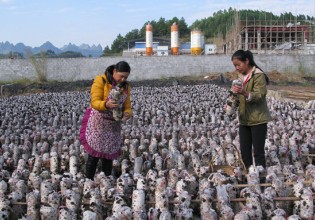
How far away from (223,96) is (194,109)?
2.48 meters

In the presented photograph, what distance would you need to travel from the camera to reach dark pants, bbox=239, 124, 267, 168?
4.25m

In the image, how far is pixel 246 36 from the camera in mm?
24547

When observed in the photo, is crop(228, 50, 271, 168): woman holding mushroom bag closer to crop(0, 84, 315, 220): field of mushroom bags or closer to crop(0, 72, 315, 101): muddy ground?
crop(0, 84, 315, 220): field of mushroom bags

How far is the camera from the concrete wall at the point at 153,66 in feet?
72.3

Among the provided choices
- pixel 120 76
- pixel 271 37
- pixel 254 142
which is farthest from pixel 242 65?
pixel 271 37

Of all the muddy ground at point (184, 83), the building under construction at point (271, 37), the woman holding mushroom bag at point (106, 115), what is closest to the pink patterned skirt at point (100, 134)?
the woman holding mushroom bag at point (106, 115)

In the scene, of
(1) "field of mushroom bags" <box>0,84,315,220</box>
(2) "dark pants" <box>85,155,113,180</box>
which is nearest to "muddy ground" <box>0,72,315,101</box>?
(1) "field of mushroom bags" <box>0,84,315,220</box>

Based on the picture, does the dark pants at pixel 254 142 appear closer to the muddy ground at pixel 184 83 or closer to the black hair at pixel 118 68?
the black hair at pixel 118 68

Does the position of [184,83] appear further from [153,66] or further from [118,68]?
[118,68]

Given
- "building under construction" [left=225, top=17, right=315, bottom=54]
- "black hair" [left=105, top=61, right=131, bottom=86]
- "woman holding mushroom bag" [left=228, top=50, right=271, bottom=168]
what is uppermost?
"building under construction" [left=225, top=17, right=315, bottom=54]

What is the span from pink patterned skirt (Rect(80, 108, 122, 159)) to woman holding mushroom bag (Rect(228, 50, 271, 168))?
1167 mm

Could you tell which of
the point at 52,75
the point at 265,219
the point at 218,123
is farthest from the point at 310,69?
the point at 265,219

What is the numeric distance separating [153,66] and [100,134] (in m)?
18.5

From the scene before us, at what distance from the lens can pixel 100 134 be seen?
4254 millimetres
